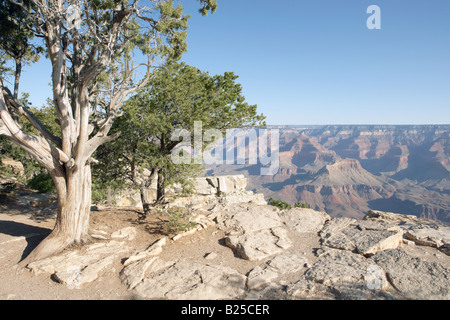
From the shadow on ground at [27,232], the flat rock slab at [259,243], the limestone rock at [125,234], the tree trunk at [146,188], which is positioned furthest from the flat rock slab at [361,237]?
the shadow on ground at [27,232]

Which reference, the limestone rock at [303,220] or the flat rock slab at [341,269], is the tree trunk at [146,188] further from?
the flat rock slab at [341,269]

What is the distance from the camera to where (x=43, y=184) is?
17.5m

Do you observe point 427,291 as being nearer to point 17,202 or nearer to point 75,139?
point 75,139

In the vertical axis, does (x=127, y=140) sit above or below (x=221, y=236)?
above

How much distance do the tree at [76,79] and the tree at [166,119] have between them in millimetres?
1191

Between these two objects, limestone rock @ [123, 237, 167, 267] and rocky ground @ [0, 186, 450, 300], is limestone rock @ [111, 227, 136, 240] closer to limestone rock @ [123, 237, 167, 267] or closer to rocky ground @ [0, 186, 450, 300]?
rocky ground @ [0, 186, 450, 300]

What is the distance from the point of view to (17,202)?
14.0 metres

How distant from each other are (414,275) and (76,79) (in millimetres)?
11289

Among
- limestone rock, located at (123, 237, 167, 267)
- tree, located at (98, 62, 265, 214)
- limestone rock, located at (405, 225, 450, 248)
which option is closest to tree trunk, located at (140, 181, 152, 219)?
tree, located at (98, 62, 265, 214)

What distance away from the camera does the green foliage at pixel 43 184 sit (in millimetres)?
17094

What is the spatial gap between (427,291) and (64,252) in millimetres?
9762

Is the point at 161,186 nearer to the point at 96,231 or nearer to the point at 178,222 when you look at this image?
the point at 178,222

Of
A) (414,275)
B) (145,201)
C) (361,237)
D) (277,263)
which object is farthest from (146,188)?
(414,275)

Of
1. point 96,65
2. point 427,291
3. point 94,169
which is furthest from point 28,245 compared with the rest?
point 427,291
